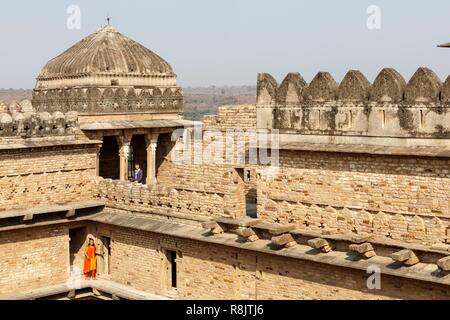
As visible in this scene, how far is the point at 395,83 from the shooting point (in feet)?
43.0

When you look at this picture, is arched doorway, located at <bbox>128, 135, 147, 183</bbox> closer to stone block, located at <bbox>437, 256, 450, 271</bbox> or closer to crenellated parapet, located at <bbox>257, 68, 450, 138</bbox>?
crenellated parapet, located at <bbox>257, 68, 450, 138</bbox>

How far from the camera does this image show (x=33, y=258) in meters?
17.7

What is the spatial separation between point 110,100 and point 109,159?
226cm

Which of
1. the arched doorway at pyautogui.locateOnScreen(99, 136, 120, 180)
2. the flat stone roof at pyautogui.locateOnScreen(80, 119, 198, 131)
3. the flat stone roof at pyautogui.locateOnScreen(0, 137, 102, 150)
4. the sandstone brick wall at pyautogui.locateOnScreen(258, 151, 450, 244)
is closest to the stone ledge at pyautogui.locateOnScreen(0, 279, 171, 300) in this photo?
the flat stone roof at pyautogui.locateOnScreen(0, 137, 102, 150)

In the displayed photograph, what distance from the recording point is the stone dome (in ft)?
72.8

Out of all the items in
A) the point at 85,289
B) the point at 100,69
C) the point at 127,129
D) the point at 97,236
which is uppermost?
the point at 100,69

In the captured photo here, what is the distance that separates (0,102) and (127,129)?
11.9ft

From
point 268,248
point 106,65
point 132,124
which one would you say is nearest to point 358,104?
point 268,248

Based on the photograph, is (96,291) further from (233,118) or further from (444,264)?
(444,264)

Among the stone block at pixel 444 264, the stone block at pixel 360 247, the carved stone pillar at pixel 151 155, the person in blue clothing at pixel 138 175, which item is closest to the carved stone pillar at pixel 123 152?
the person in blue clothing at pixel 138 175

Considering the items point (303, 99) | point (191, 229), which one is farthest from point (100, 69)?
point (303, 99)

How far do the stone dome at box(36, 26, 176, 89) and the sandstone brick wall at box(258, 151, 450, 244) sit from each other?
8903 millimetres
